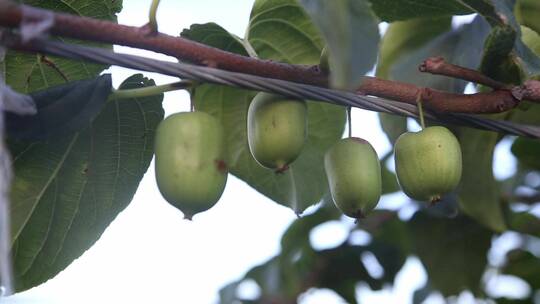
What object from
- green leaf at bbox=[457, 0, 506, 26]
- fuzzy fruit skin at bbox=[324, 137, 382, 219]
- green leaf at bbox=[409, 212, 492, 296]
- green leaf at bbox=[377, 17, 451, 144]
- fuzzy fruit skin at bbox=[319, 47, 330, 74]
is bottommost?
green leaf at bbox=[409, 212, 492, 296]

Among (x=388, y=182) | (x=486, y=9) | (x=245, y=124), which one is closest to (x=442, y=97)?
(x=486, y=9)

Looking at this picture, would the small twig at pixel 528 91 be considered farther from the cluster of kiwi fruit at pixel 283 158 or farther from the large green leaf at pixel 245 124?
the large green leaf at pixel 245 124

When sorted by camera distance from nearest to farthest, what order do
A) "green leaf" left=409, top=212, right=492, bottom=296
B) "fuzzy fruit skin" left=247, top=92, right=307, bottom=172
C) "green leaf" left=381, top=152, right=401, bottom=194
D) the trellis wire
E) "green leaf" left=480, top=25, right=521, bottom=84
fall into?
the trellis wire → "fuzzy fruit skin" left=247, top=92, right=307, bottom=172 → "green leaf" left=480, top=25, right=521, bottom=84 → "green leaf" left=409, top=212, right=492, bottom=296 → "green leaf" left=381, top=152, right=401, bottom=194

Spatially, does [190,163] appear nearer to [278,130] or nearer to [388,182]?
[278,130]

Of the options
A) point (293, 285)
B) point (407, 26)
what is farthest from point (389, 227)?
point (407, 26)

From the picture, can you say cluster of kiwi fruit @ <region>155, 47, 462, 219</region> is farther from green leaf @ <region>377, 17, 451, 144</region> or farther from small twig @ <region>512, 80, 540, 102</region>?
green leaf @ <region>377, 17, 451, 144</region>

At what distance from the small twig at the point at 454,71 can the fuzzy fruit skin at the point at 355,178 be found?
0.54 ft

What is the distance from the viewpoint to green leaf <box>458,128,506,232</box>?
1.50 meters

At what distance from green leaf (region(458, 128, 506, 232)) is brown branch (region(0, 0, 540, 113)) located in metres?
0.30

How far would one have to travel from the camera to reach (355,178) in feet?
3.54

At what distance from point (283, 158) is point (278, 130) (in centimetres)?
4

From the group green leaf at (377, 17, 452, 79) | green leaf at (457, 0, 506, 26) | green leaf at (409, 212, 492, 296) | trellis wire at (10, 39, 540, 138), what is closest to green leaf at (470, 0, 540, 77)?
green leaf at (457, 0, 506, 26)

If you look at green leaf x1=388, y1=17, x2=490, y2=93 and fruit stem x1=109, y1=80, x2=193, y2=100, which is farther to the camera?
green leaf x1=388, y1=17, x2=490, y2=93

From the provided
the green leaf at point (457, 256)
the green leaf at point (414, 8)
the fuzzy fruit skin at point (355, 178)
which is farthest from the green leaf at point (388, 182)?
the fuzzy fruit skin at point (355, 178)
